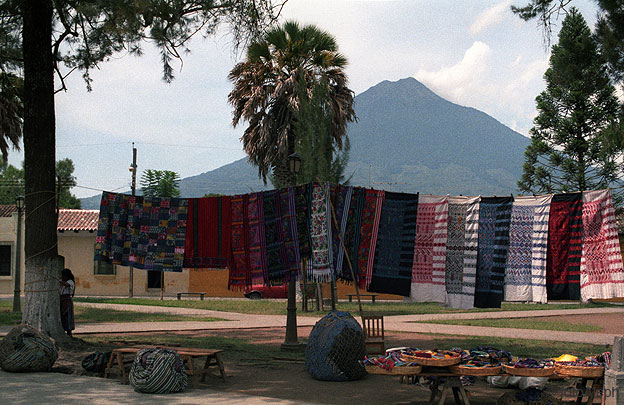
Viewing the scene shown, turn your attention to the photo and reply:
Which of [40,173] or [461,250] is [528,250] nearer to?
[461,250]

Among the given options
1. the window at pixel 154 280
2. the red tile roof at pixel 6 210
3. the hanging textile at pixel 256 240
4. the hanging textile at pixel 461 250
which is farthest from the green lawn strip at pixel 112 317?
the red tile roof at pixel 6 210

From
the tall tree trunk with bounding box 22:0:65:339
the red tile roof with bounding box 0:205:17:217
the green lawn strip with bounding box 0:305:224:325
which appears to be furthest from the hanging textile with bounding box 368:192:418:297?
the red tile roof with bounding box 0:205:17:217

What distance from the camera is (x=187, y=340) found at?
49.5 feet

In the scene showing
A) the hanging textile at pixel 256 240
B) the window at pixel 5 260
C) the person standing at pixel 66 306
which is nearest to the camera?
the hanging textile at pixel 256 240

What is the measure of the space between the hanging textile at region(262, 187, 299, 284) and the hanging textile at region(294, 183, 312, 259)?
78mm

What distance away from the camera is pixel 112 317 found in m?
21.3

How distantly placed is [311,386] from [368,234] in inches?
96.0

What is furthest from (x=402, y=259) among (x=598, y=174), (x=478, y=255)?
(x=598, y=174)

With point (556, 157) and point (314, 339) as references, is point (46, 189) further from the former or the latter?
point (556, 157)

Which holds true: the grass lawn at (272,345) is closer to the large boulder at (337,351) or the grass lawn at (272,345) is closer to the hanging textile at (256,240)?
the hanging textile at (256,240)

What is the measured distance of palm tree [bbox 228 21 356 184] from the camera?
93.3 feet

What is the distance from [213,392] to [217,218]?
3.58 metres

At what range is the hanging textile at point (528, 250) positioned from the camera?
31.1 ft

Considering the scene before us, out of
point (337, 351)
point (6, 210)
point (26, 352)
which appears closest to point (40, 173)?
point (26, 352)
